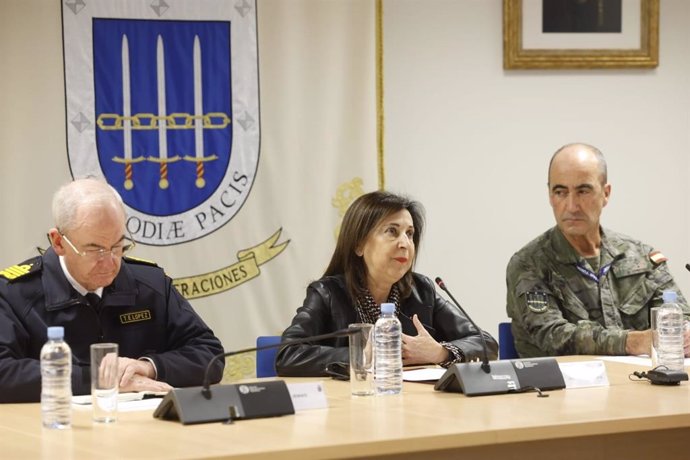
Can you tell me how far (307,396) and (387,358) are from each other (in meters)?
0.38

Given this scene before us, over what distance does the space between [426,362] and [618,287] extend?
1.05m

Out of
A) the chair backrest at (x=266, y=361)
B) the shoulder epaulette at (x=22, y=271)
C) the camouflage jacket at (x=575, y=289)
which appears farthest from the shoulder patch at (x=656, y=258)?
the shoulder epaulette at (x=22, y=271)

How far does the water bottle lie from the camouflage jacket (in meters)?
0.64

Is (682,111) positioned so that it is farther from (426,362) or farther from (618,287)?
(426,362)

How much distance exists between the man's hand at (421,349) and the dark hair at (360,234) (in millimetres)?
347

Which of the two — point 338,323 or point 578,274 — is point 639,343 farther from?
point 338,323

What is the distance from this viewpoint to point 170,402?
8.72ft

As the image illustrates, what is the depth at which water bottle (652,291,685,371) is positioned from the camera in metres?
3.48

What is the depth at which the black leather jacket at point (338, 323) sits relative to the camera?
3686 millimetres

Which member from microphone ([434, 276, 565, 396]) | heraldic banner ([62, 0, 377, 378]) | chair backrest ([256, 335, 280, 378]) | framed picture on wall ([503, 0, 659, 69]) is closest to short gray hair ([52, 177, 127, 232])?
chair backrest ([256, 335, 280, 378])

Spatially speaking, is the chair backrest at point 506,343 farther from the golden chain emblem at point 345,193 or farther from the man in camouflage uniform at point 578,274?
the golden chain emblem at point 345,193

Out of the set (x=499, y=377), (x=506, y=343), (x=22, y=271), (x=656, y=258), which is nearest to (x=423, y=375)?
(x=499, y=377)

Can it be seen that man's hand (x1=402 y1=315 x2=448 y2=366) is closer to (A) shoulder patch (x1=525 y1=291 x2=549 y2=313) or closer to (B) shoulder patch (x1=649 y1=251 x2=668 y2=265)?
(A) shoulder patch (x1=525 y1=291 x2=549 y2=313)

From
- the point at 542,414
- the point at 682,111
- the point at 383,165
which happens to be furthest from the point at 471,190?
the point at 542,414
